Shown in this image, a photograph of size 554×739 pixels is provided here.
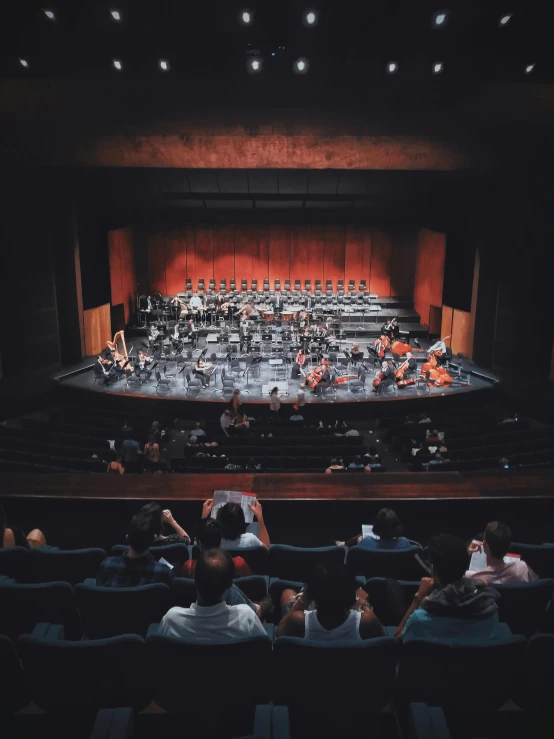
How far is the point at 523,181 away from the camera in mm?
13875

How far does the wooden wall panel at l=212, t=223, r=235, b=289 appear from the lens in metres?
24.2

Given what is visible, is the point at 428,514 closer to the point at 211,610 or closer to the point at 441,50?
the point at 211,610

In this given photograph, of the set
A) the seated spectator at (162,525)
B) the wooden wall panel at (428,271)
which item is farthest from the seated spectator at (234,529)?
the wooden wall panel at (428,271)

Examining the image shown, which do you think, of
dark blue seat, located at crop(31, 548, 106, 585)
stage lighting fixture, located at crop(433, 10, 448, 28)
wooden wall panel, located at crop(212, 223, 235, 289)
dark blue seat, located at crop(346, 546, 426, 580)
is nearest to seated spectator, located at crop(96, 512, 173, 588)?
dark blue seat, located at crop(31, 548, 106, 585)

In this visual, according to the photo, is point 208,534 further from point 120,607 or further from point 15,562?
point 15,562

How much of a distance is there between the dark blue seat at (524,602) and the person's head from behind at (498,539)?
0.25 meters

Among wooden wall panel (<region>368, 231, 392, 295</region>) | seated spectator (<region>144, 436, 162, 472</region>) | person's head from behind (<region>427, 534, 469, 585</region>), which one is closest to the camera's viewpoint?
person's head from behind (<region>427, 534, 469, 585</region>)

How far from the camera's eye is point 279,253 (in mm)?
24359

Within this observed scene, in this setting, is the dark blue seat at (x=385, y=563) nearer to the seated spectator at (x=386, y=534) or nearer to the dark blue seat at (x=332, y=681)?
the seated spectator at (x=386, y=534)

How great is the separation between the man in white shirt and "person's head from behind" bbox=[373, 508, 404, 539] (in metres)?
1.44

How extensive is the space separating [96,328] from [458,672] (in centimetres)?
1689

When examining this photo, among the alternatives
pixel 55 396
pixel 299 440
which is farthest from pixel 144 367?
pixel 299 440

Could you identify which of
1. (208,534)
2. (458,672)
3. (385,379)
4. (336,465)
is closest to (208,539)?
(208,534)

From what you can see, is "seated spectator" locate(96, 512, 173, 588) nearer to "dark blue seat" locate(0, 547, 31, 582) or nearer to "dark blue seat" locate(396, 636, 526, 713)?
"dark blue seat" locate(0, 547, 31, 582)
